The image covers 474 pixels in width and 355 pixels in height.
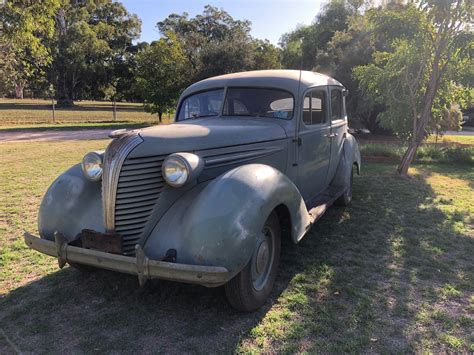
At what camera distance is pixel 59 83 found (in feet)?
149

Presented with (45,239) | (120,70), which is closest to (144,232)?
(45,239)

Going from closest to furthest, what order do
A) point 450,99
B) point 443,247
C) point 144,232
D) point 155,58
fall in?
1. point 144,232
2. point 443,247
3. point 450,99
4. point 155,58

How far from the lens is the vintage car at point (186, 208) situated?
266 centimetres

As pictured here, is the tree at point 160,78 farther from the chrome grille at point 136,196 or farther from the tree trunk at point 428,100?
the chrome grille at point 136,196

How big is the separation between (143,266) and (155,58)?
21823 millimetres

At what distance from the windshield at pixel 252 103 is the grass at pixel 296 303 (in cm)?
149

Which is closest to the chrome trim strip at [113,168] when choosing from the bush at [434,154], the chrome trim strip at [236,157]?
the chrome trim strip at [236,157]

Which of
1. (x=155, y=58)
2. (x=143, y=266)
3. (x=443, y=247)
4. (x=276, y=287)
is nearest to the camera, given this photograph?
(x=143, y=266)

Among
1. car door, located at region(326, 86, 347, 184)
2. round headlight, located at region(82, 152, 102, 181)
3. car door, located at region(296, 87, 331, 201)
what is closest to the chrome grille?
round headlight, located at region(82, 152, 102, 181)

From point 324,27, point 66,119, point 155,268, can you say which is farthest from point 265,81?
point 66,119

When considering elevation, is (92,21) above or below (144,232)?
above

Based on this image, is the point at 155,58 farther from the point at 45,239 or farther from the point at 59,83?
the point at 59,83

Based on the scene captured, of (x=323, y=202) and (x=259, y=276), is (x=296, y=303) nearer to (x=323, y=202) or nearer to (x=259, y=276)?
(x=259, y=276)

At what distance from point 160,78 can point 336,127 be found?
18879mm
